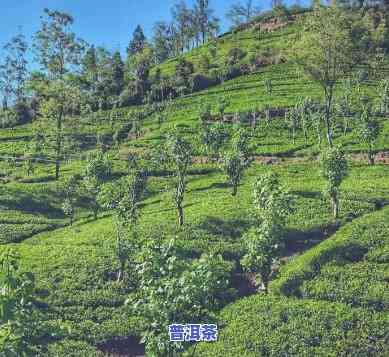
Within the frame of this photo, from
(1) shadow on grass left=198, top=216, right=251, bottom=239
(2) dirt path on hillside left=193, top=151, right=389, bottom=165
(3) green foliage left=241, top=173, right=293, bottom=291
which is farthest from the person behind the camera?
(2) dirt path on hillside left=193, top=151, right=389, bottom=165

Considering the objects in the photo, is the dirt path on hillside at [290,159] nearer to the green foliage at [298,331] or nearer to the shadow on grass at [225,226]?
the shadow on grass at [225,226]

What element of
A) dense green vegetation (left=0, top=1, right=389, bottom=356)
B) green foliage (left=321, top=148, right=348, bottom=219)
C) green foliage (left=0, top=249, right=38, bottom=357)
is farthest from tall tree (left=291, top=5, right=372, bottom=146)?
green foliage (left=0, top=249, right=38, bottom=357)

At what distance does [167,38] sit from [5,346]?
Result: 17895cm

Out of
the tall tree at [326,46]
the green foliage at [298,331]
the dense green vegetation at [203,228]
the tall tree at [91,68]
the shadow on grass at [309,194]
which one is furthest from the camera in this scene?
the tall tree at [91,68]

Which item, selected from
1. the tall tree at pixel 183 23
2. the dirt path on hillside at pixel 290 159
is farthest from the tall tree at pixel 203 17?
the dirt path on hillside at pixel 290 159

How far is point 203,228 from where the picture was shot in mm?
46750

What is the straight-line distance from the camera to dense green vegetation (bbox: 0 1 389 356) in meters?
19.8

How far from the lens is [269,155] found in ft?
249

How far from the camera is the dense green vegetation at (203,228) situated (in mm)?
19828

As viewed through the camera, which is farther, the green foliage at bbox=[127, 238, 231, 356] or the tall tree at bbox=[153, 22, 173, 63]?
the tall tree at bbox=[153, 22, 173, 63]

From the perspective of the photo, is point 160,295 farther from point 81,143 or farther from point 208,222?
point 81,143

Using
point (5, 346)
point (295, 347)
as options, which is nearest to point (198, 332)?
point (5, 346)

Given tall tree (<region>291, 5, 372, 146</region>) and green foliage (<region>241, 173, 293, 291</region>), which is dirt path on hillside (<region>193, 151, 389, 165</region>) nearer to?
tall tree (<region>291, 5, 372, 146</region>)

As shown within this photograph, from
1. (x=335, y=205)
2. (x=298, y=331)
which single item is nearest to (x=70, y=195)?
(x=335, y=205)
